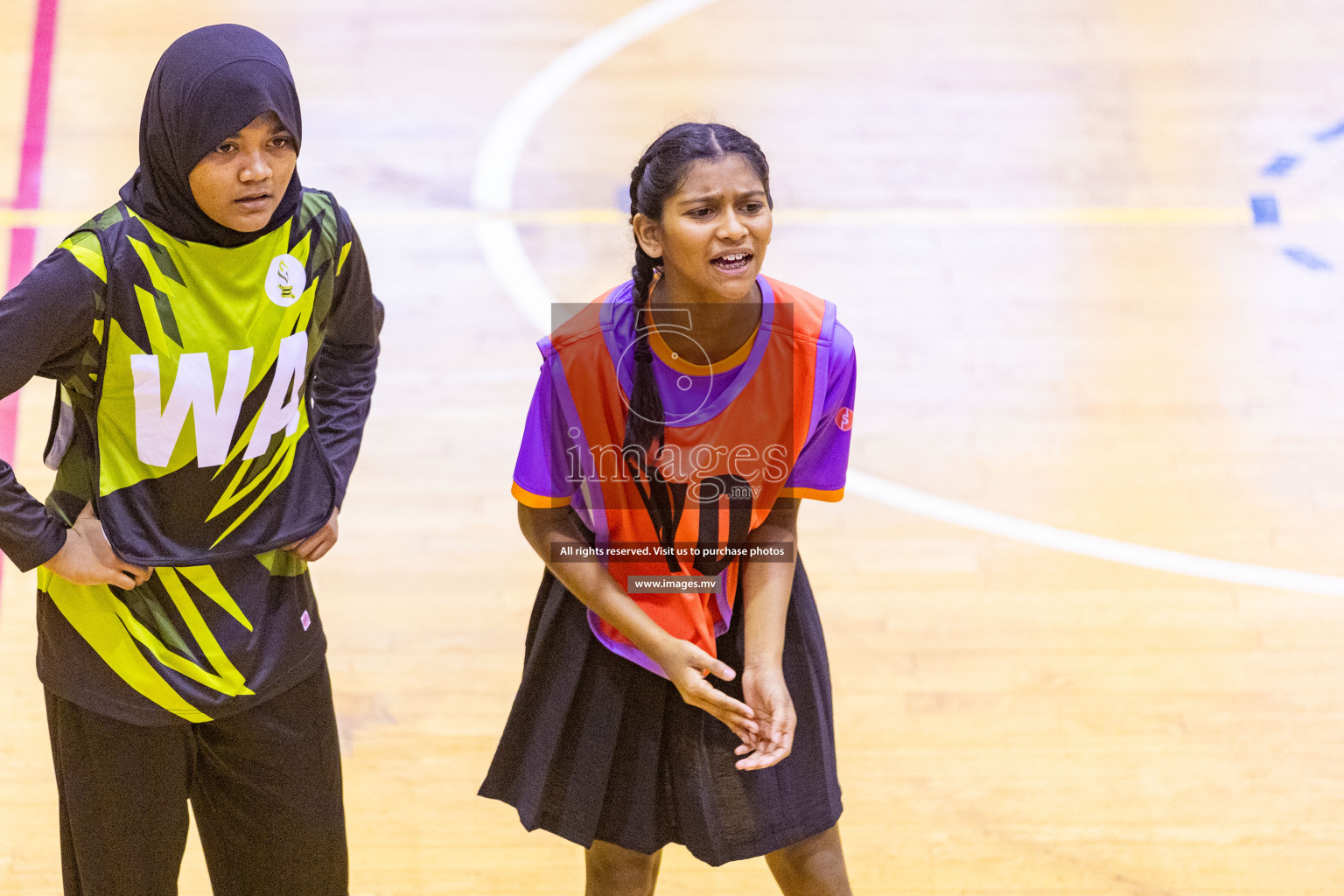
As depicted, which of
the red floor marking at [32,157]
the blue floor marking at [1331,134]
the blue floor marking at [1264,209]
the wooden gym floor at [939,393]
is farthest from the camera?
the blue floor marking at [1331,134]

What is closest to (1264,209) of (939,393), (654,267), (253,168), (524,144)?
(939,393)

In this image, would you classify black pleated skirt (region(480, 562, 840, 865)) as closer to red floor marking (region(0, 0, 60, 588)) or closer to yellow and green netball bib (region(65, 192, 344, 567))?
yellow and green netball bib (region(65, 192, 344, 567))

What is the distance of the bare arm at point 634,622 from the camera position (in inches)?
76.4

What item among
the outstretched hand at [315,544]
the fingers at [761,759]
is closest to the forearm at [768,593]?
the fingers at [761,759]

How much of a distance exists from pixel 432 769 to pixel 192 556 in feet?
3.93

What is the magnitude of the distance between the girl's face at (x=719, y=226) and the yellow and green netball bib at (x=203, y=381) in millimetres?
532

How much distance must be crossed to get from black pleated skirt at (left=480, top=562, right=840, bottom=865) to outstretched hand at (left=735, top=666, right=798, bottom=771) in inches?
2.5

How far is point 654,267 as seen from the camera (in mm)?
2000

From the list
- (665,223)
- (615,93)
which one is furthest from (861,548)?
(615,93)

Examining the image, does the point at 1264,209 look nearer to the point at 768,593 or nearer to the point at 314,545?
the point at 768,593

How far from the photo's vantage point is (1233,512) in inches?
147

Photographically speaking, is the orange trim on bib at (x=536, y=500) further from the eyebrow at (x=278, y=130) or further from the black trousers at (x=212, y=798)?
the eyebrow at (x=278, y=130)

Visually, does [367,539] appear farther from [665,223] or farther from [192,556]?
[665,223]

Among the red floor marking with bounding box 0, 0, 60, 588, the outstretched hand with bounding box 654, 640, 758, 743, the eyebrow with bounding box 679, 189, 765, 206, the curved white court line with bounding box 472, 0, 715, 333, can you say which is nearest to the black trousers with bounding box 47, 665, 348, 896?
the outstretched hand with bounding box 654, 640, 758, 743
